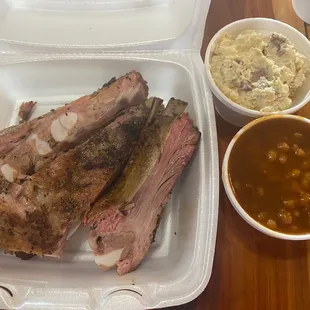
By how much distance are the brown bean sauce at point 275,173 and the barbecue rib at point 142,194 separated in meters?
0.18

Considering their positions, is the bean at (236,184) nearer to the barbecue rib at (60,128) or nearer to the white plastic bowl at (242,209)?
the white plastic bowl at (242,209)

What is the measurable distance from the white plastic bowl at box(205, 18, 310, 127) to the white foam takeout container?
0.05 m

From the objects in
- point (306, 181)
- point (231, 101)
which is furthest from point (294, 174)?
point (231, 101)

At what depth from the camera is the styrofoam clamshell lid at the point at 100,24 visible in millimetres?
1711

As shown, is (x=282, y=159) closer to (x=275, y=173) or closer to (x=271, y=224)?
(x=275, y=173)

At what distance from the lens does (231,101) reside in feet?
4.93

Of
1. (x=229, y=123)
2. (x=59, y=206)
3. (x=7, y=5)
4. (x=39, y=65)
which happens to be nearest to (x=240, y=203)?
(x=229, y=123)

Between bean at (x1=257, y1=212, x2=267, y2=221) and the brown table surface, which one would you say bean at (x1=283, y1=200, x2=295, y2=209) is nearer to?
bean at (x1=257, y1=212, x2=267, y2=221)

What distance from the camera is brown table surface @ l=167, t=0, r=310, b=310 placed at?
1.38 meters

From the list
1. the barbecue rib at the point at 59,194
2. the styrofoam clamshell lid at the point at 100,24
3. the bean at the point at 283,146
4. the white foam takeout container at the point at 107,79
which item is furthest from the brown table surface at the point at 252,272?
the styrofoam clamshell lid at the point at 100,24

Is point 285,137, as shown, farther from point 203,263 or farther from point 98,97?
point 98,97

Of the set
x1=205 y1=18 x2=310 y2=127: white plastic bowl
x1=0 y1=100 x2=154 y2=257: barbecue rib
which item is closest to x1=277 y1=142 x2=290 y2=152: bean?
x1=205 y1=18 x2=310 y2=127: white plastic bowl

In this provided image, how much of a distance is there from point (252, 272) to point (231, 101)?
1.81ft

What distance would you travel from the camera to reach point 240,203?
1.35 meters
